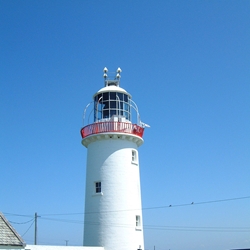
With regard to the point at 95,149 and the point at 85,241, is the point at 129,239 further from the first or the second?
the point at 95,149

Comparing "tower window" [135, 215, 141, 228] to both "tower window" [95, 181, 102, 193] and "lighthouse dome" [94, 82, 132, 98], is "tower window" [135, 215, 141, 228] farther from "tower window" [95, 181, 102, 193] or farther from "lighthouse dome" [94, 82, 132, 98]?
"lighthouse dome" [94, 82, 132, 98]

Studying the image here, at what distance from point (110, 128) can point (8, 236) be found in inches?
410

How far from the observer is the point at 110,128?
2469 cm

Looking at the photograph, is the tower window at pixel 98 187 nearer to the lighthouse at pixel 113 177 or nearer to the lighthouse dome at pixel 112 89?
the lighthouse at pixel 113 177

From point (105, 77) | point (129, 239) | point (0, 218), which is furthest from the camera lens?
point (105, 77)

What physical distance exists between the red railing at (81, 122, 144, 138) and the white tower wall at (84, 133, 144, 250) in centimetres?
33

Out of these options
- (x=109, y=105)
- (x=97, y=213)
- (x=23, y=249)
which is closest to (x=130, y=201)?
(x=97, y=213)

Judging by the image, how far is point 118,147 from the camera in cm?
2480

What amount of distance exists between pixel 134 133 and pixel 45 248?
32.1ft

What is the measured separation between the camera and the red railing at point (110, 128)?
2470cm

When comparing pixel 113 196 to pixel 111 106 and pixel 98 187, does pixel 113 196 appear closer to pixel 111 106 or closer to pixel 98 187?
pixel 98 187

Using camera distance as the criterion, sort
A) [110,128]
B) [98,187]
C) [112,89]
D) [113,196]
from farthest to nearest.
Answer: [112,89]
[110,128]
[98,187]
[113,196]

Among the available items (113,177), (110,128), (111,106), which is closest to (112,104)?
(111,106)

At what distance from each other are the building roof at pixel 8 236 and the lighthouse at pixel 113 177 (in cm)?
778
